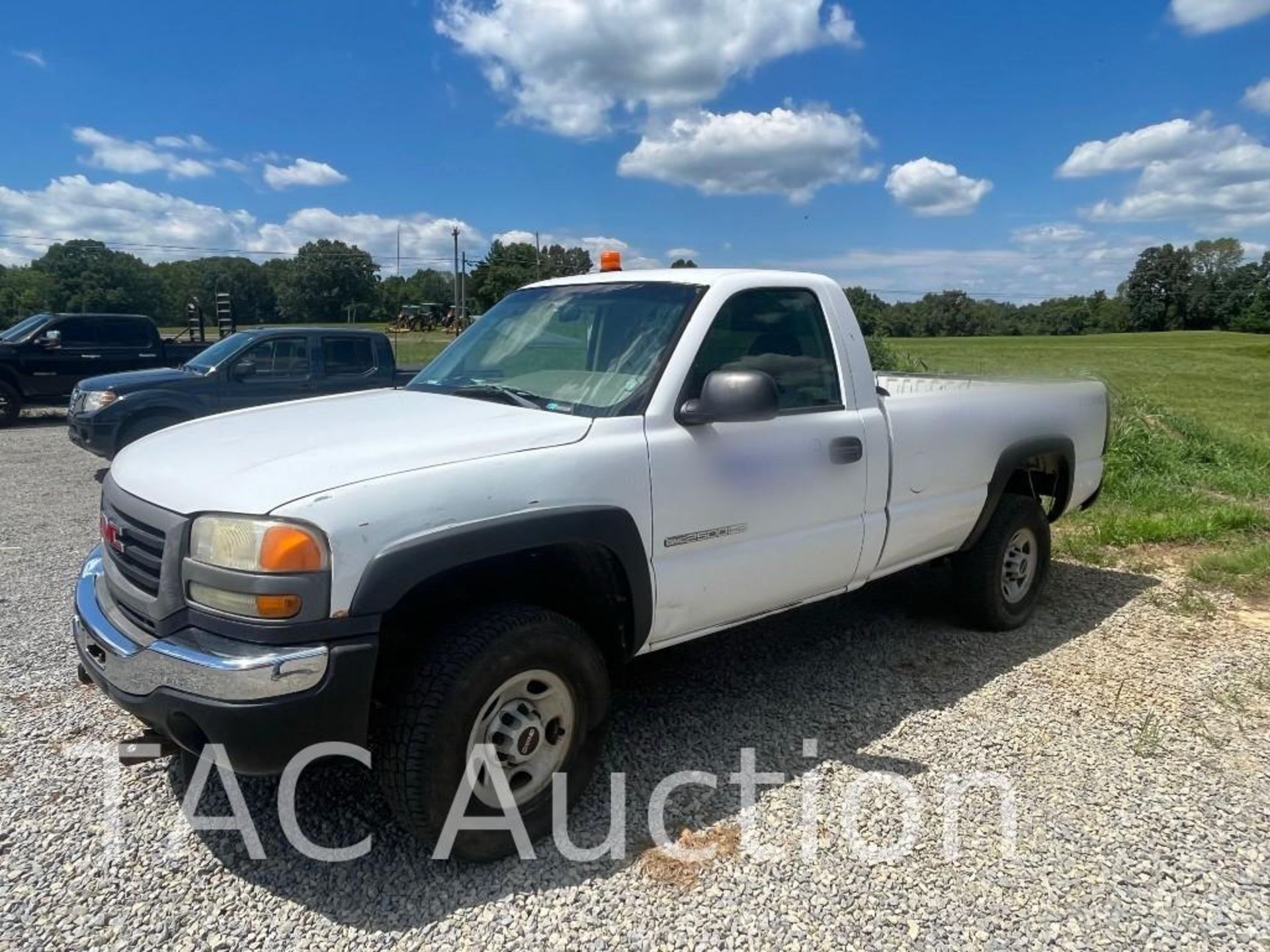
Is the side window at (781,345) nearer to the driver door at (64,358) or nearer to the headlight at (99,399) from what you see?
the headlight at (99,399)

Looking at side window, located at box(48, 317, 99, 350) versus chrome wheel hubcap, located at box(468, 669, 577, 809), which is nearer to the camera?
chrome wheel hubcap, located at box(468, 669, 577, 809)

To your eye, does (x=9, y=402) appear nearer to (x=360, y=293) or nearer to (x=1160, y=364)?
(x=1160, y=364)

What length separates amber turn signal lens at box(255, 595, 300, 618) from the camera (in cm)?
225

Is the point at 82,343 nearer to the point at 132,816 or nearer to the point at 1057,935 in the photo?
the point at 132,816

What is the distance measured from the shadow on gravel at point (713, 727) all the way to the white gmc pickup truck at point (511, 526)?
0.70 ft

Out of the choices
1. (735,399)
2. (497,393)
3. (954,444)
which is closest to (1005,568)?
(954,444)

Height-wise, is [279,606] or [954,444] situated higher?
[954,444]

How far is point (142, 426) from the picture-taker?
9.44 metres

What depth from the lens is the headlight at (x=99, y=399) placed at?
9469 millimetres

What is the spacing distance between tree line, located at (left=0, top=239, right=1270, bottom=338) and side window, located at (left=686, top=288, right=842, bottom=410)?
129 ft

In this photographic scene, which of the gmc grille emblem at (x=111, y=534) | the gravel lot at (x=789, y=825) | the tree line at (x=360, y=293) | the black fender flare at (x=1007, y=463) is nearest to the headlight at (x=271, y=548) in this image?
the gmc grille emblem at (x=111, y=534)

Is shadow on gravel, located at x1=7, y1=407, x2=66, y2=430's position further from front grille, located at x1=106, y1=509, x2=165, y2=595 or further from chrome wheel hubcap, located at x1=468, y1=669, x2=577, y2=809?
chrome wheel hubcap, located at x1=468, y1=669, x2=577, y2=809

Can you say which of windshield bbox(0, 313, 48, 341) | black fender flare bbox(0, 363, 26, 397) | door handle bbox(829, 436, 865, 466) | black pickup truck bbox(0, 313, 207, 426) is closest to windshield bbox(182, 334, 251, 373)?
black pickup truck bbox(0, 313, 207, 426)

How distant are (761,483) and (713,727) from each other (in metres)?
1.13
